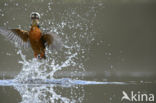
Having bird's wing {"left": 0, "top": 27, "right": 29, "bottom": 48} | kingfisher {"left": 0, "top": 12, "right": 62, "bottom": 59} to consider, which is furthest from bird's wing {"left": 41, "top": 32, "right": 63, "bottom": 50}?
bird's wing {"left": 0, "top": 27, "right": 29, "bottom": 48}

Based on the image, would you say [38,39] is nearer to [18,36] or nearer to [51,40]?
[51,40]

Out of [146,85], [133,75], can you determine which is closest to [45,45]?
[146,85]

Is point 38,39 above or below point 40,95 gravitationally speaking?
above

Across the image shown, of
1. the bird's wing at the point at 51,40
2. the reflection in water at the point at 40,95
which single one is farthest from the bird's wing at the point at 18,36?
the reflection in water at the point at 40,95

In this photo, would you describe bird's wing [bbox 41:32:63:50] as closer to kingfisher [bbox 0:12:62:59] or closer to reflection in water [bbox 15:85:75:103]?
kingfisher [bbox 0:12:62:59]

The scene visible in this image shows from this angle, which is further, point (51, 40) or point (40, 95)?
point (51, 40)

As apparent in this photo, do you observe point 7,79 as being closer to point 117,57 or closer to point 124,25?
point 117,57

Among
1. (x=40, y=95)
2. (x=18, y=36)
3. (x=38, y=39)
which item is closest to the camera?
(x=40, y=95)

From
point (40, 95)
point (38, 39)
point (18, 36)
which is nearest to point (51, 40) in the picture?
point (38, 39)

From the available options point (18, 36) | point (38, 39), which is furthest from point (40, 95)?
point (18, 36)

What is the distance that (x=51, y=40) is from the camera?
4641 millimetres

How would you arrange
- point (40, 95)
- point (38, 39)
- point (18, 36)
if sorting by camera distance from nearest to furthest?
point (40, 95)
point (38, 39)
point (18, 36)

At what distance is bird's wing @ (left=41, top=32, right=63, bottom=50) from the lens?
4.62 meters

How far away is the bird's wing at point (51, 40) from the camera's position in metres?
4.62
